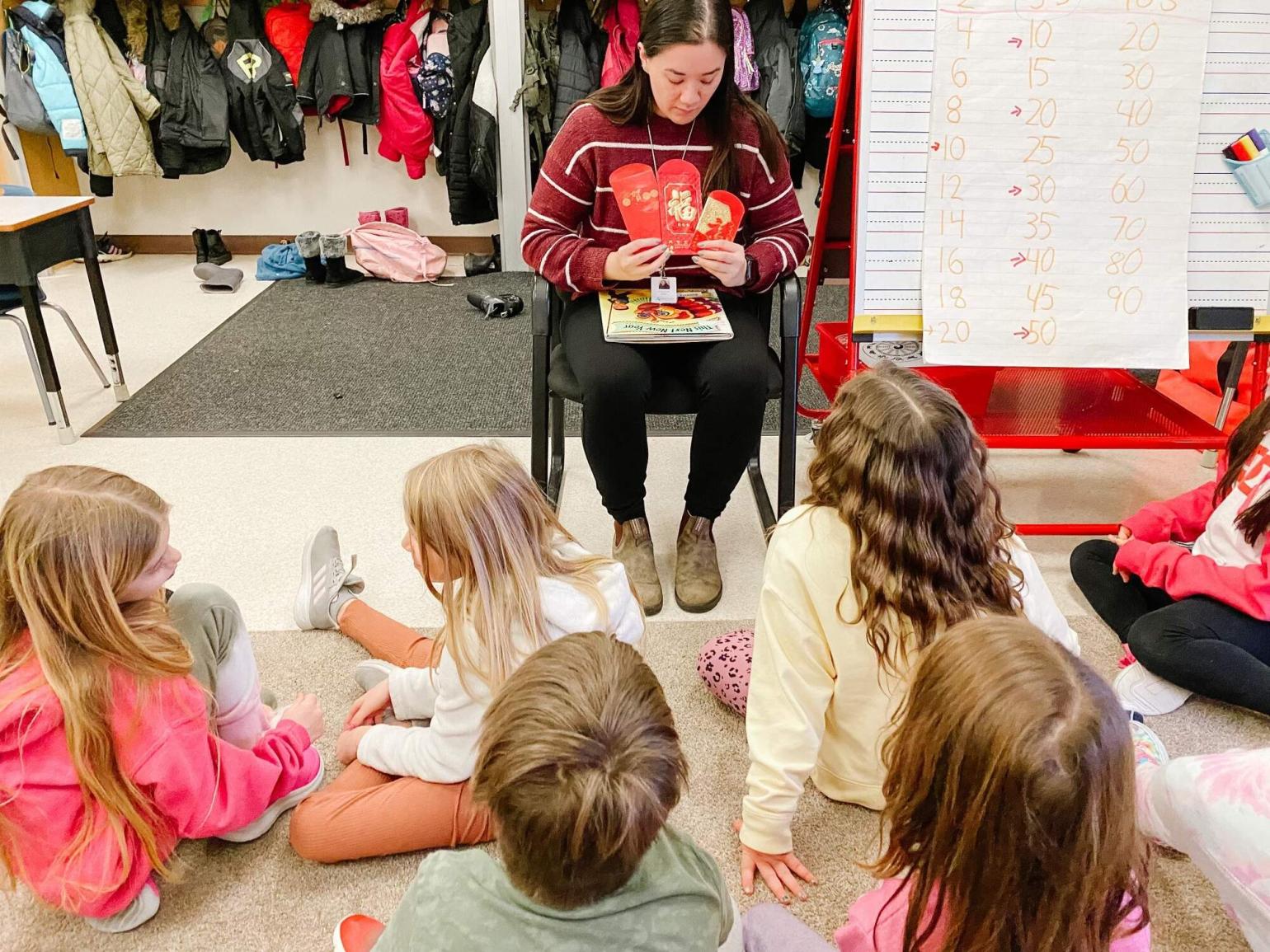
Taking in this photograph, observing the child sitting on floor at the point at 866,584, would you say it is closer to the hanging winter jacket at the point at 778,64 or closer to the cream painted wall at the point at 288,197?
the hanging winter jacket at the point at 778,64

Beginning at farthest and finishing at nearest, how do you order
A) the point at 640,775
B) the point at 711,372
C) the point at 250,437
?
the point at 250,437, the point at 711,372, the point at 640,775

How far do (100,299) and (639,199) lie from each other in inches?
72.5

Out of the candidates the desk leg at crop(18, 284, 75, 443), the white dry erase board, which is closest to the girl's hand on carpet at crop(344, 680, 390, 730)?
the white dry erase board

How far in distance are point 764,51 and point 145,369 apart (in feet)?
8.76

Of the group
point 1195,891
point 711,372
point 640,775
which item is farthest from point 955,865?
point 711,372

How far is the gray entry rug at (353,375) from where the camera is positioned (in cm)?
272

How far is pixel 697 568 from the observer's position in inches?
77.1

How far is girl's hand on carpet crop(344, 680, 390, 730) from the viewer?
1541 mm

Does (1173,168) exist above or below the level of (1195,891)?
above

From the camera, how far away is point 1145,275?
193 centimetres

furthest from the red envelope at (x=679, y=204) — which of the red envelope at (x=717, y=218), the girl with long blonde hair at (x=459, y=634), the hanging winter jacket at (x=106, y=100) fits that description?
the hanging winter jacket at (x=106, y=100)

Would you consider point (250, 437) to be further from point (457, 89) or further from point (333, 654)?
point (457, 89)

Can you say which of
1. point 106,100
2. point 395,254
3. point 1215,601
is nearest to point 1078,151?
point 1215,601

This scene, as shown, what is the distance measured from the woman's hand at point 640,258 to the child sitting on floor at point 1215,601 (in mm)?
Answer: 1050
